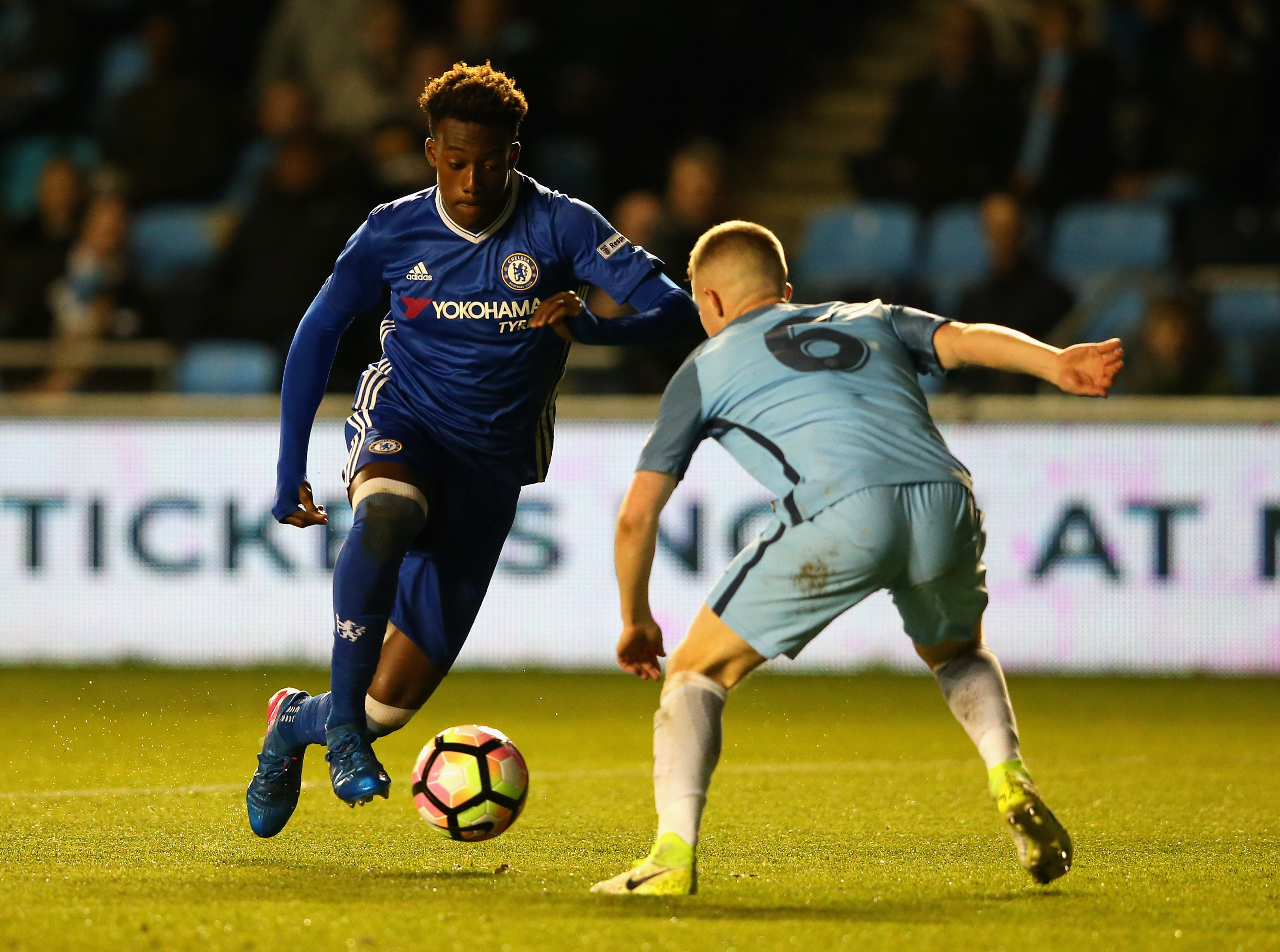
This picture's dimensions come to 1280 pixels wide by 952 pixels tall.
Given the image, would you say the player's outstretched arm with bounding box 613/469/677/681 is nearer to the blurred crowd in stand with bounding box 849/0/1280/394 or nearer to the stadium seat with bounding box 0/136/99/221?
the blurred crowd in stand with bounding box 849/0/1280/394

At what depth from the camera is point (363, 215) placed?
10781 mm

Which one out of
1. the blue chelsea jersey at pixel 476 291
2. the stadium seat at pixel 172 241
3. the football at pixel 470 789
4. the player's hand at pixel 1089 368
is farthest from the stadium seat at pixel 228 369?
the player's hand at pixel 1089 368

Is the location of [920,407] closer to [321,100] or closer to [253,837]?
[253,837]

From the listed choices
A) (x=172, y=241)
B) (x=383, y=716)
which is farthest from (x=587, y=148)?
(x=383, y=716)

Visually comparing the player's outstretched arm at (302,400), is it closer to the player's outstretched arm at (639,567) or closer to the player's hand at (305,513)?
the player's hand at (305,513)

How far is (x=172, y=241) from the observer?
12.2 meters

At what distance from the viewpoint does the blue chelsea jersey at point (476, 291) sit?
497 cm

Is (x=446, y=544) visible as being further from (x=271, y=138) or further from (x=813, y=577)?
(x=271, y=138)

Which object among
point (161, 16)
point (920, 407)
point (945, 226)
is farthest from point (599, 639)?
point (161, 16)

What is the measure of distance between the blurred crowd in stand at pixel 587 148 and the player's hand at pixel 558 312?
5.23 m

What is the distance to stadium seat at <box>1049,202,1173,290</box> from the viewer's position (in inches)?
442

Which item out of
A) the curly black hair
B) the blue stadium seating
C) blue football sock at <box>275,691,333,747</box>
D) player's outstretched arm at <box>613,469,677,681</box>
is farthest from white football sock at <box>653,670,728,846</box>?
the blue stadium seating

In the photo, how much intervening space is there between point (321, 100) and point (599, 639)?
531 cm

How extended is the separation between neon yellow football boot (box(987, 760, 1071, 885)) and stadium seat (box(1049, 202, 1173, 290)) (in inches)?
289
